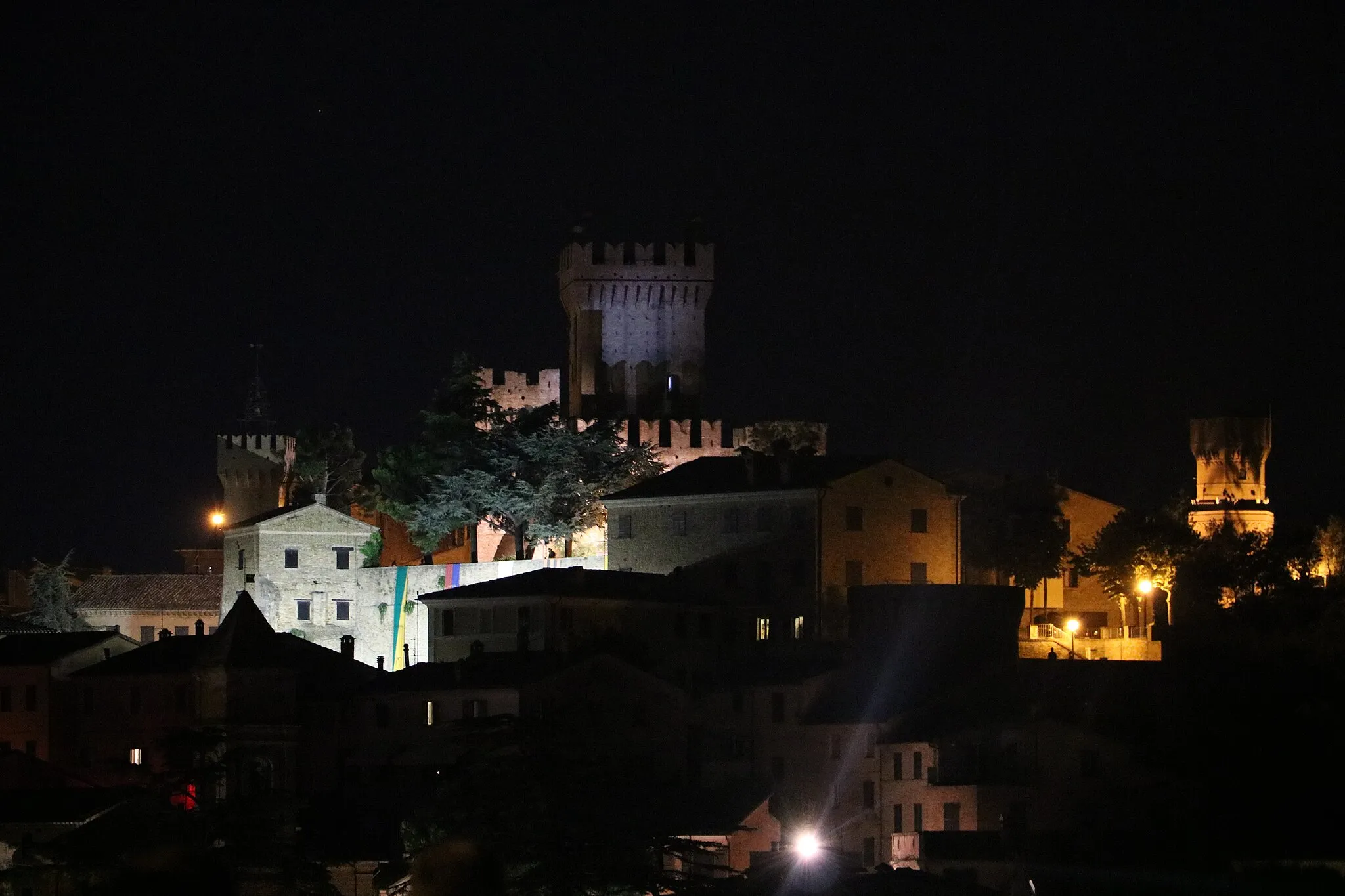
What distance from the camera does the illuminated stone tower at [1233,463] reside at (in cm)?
6066

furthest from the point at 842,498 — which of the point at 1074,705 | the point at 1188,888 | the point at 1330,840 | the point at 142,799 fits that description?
the point at 142,799

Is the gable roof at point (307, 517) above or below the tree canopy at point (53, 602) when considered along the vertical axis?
above

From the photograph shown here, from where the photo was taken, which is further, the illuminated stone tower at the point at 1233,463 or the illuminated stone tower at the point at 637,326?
the illuminated stone tower at the point at 637,326

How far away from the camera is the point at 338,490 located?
6656 centimetres

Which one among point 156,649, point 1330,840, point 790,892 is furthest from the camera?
point 156,649

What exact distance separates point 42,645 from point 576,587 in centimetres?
1239

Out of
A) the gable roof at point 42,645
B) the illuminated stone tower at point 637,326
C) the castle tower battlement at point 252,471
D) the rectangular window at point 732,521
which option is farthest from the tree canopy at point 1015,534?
the castle tower battlement at point 252,471

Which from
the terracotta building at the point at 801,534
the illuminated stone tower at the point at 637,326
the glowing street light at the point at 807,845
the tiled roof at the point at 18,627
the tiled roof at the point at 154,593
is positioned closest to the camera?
the glowing street light at the point at 807,845

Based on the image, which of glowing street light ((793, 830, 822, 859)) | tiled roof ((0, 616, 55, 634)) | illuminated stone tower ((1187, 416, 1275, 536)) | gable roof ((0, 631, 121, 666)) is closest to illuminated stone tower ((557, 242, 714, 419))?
illuminated stone tower ((1187, 416, 1275, 536))

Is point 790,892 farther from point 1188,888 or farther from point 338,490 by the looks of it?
point 338,490

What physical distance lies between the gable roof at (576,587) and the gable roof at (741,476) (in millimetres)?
2299

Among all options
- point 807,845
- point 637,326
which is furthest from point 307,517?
point 807,845

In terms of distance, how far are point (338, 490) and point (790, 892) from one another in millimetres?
38317

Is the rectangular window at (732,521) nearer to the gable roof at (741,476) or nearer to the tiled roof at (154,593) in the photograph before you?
the gable roof at (741,476)
